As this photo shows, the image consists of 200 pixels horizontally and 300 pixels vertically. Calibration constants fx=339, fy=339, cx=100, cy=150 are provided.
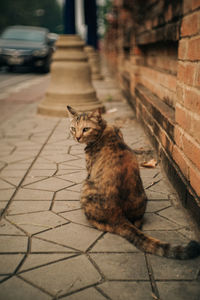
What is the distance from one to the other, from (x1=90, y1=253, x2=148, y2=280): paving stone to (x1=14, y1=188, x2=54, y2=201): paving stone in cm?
120

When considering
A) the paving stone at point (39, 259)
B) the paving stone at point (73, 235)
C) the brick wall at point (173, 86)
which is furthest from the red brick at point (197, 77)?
the paving stone at point (39, 259)

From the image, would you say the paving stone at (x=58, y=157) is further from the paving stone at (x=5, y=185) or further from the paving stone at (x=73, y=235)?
the paving stone at (x=73, y=235)

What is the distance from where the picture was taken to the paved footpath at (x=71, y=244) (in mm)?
2146

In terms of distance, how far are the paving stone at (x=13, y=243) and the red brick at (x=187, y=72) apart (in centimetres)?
193

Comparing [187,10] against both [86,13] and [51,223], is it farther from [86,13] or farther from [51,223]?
[86,13]

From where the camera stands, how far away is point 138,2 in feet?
23.1

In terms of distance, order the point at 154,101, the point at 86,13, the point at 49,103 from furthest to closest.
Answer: the point at 86,13 → the point at 49,103 → the point at 154,101

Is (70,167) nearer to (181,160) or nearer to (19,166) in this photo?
(19,166)

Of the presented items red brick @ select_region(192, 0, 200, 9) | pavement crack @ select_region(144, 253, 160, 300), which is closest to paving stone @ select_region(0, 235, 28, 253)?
pavement crack @ select_region(144, 253, 160, 300)

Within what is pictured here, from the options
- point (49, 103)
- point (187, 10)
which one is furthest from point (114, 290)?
point (49, 103)

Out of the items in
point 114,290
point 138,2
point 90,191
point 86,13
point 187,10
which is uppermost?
point 86,13

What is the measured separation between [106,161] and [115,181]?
20 centimetres

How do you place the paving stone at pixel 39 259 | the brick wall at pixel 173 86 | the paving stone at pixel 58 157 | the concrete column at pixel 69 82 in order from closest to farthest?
the paving stone at pixel 39 259 → the brick wall at pixel 173 86 → the paving stone at pixel 58 157 → the concrete column at pixel 69 82

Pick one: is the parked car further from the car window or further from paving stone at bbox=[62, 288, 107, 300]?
paving stone at bbox=[62, 288, 107, 300]
